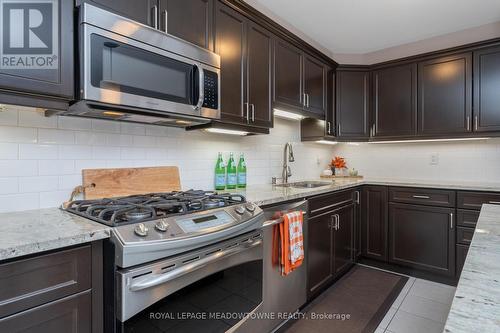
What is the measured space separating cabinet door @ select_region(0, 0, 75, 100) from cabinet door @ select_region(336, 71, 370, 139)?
2837 millimetres

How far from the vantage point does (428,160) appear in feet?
10.7

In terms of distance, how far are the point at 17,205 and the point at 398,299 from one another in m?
2.70

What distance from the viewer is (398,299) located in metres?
2.36

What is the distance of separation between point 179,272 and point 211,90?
1066 millimetres

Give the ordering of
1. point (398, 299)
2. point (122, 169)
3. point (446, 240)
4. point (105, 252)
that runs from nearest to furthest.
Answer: point (105, 252) < point (122, 169) < point (398, 299) < point (446, 240)

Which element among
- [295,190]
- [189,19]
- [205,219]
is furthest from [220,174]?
[189,19]

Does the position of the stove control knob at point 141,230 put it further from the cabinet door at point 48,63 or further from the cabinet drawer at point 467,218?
the cabinet drawer at point 467,218

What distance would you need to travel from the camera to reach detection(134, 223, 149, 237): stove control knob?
1041 mm

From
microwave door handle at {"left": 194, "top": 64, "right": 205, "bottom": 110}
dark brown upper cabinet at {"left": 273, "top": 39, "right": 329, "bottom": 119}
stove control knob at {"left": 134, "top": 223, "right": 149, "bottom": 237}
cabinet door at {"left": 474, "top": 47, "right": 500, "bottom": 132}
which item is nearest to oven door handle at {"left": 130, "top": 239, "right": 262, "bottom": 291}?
stove control knob at {"left": 134, "top": 223, "right": 149, "bottom": 237}

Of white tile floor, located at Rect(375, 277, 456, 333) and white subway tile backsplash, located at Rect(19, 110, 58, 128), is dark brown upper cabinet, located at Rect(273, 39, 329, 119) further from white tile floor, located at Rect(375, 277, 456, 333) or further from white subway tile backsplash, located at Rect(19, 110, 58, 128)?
white tile floor, located at Rect(375, 277, 456, 333)

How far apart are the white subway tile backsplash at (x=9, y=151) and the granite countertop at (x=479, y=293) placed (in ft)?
5.56

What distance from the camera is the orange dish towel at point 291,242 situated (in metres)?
1.84

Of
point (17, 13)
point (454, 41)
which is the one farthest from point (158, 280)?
point (454, 41)

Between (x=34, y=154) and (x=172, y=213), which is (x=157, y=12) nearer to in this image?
(x=34, y=154)
